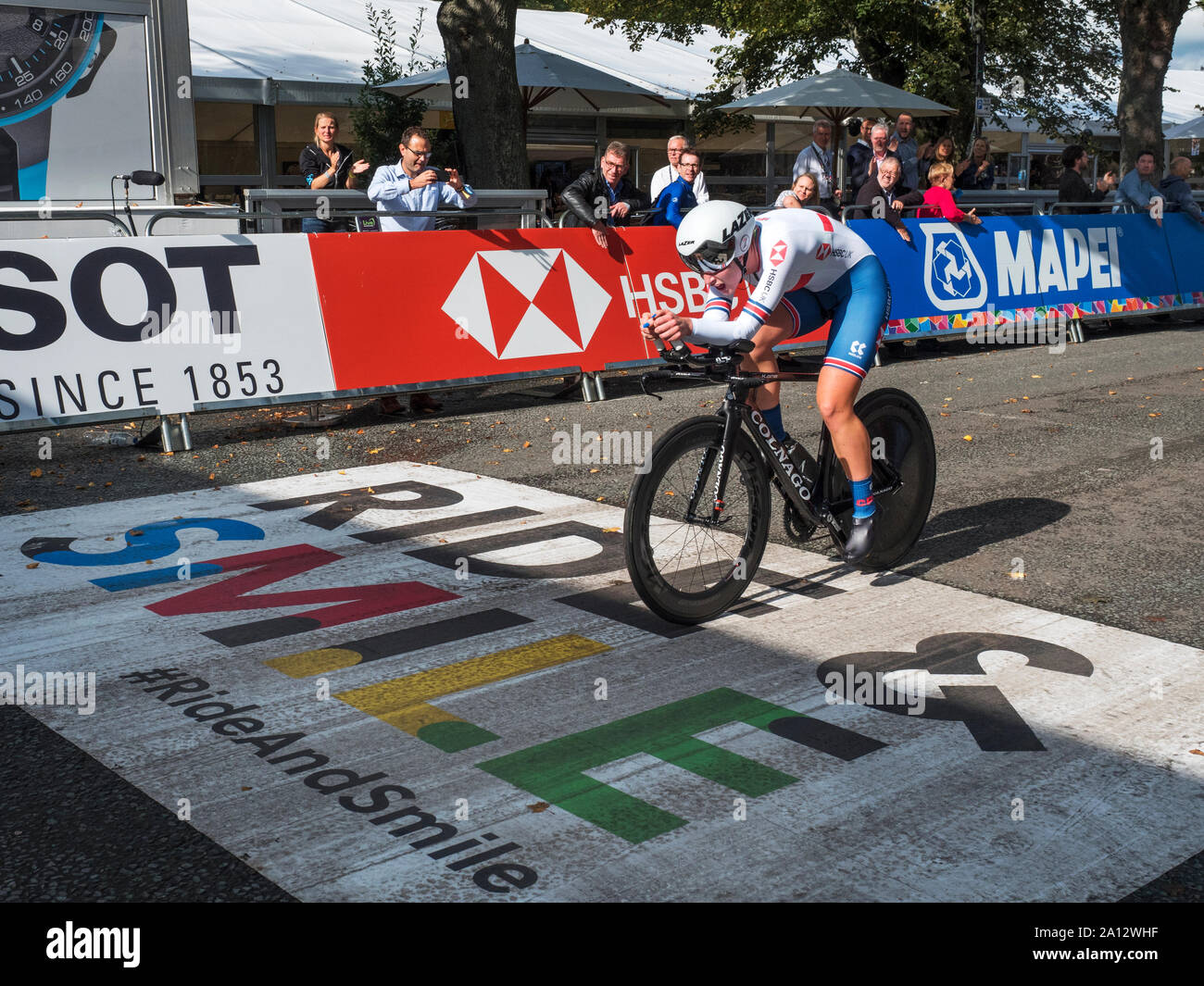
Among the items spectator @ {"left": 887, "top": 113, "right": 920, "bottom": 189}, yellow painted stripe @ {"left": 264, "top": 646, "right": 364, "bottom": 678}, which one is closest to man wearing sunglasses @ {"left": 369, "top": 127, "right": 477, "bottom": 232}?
yellow painted stripe @ {"left": 264, "top": 646, "right": 364, "bottom": 678}

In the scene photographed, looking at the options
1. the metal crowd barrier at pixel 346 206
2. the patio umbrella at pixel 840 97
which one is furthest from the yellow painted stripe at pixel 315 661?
the patio umbrella at pixel 840 97

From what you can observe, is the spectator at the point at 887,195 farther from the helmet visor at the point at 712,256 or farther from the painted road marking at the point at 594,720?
the helmet visor at the point at 712,256

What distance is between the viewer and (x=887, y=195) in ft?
47.2

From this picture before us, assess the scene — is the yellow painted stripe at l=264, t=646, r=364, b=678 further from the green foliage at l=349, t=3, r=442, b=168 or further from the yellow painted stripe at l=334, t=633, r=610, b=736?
the green foliage at l=349, t=3, r=442, b=168

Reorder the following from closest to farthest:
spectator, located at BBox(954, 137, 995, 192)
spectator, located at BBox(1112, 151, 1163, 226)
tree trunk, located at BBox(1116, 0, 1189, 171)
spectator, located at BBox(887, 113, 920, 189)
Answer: spectator, located at BBox(887, 113, 920, 189), spectator, located at BBox(1112, 151, 1163, 226), spectator, located at BBox(954, 137, 995, 192), tree trunk, located at BBox(1116, 0, 1189, 171)

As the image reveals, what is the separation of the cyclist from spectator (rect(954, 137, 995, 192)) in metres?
13.6

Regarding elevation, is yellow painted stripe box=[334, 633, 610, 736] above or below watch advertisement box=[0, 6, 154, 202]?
below

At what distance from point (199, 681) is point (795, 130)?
30647mm

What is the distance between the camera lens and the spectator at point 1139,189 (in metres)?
17.2

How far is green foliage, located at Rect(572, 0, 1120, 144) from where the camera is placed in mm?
28562

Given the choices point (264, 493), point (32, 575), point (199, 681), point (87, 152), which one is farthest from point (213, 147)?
point (199, 681)

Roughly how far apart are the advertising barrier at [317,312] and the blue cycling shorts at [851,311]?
201 inches
